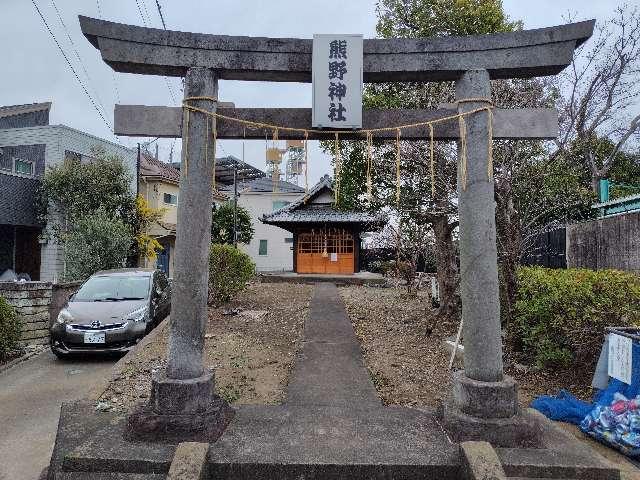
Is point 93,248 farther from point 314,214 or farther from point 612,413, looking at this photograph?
point 612,413

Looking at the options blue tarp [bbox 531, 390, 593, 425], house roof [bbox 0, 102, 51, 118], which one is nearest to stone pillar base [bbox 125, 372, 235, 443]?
blue tarp [bbox 531, 390, 593, 425]

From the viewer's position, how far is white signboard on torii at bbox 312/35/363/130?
429cm

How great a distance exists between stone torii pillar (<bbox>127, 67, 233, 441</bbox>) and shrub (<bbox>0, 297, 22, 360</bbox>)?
20.4 feet

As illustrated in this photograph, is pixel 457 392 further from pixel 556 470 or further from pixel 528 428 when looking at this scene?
pixel 556 470

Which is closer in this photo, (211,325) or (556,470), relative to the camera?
(556,470)

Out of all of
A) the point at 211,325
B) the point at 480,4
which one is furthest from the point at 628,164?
the point at 211,325

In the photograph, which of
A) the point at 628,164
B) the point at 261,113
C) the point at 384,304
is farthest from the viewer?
the point at 628,164

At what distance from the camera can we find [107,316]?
328 inches

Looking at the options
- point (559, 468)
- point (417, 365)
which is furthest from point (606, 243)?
point (559, 468)

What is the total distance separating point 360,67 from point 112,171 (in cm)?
1703

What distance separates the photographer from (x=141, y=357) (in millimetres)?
7137

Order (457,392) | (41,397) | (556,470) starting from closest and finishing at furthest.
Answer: (556,470) → (457,392) → (41,397)

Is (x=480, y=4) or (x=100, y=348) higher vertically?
(x=480, y=4)

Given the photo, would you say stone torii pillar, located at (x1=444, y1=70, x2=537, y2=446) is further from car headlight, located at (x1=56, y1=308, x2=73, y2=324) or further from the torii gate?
car headlight, located at (x1=56, y1=308, x2=73, y2=324)
